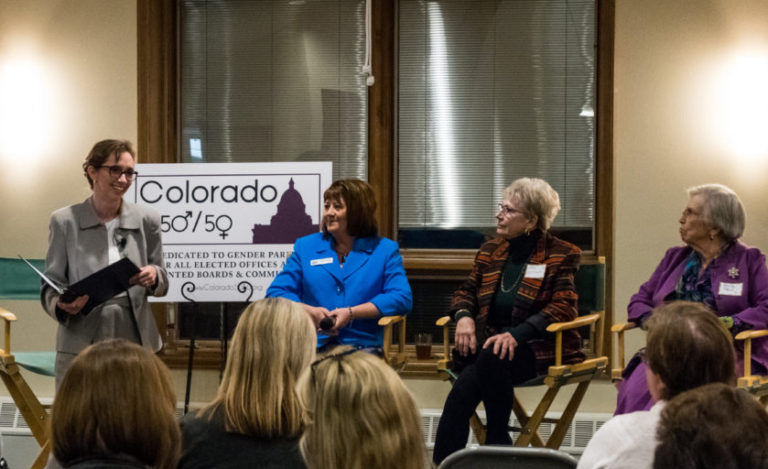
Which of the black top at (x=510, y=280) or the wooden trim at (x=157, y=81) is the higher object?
the wooden trim at (x=157, y=81)

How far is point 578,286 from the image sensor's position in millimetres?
4383

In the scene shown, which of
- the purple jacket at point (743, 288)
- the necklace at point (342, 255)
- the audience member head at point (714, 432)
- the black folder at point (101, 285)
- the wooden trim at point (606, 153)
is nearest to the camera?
the audience member head at point (714, 432)

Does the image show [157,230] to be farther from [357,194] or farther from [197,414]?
[197,414]

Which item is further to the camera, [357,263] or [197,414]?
[357,263]

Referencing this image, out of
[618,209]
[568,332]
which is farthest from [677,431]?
[618,209]

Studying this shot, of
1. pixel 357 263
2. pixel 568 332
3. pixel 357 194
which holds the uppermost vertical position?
pixel 357 194

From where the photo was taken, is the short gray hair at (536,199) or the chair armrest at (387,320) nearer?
the chair armrest at (387,320)

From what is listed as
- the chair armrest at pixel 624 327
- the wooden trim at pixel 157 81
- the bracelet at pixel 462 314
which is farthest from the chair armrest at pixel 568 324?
the wooden trim at pixel 157 81

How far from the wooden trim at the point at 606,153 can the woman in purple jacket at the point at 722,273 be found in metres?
0.99

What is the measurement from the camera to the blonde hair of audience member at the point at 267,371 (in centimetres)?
195

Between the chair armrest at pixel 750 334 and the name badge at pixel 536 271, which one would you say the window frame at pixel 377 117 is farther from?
the chair armrest at pixel 750 334

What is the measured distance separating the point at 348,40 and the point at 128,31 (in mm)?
1265

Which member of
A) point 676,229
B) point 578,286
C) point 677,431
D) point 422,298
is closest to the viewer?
point 677,431

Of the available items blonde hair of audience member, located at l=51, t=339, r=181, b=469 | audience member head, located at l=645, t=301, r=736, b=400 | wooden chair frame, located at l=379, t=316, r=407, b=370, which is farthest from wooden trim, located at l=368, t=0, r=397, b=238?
blonde hair of audience member, located at l=51, t=339, r=181, b=469
